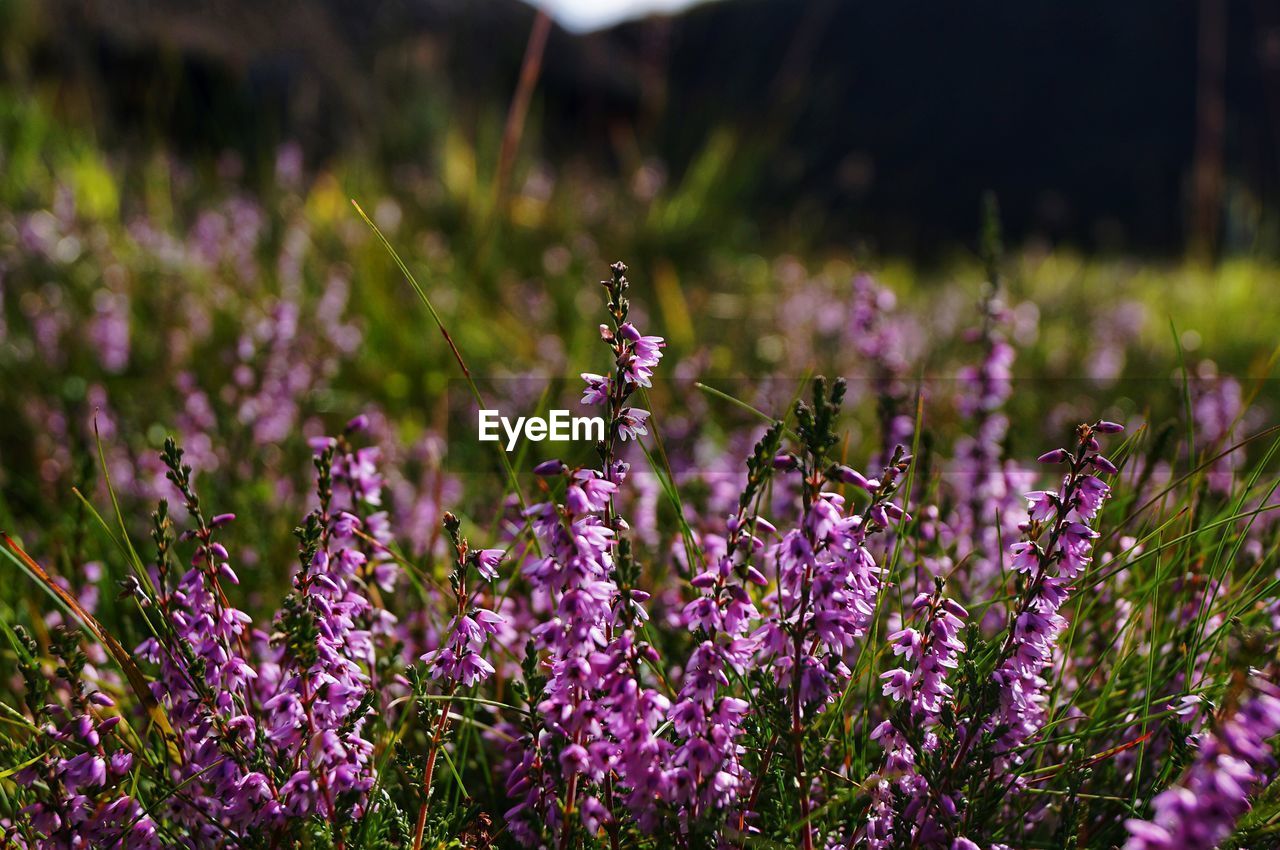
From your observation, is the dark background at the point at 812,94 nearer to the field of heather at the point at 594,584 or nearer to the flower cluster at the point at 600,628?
the field of heather at the point at 594,584

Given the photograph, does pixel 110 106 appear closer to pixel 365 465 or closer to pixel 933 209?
pixel 365 465

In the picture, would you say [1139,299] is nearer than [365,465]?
No

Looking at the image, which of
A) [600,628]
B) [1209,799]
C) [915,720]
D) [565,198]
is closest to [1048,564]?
[915,720]

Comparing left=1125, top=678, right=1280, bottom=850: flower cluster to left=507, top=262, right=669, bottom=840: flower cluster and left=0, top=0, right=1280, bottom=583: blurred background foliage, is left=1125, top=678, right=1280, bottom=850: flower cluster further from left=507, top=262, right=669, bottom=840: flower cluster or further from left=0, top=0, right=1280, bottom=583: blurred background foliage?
left=0, top=0, right=1280, bottom=583: blurred background foliage

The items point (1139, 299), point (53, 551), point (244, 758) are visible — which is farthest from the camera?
point (1139, 299)

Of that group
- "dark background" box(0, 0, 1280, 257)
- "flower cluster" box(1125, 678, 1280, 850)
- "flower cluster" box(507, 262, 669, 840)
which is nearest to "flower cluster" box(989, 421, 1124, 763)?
"flower cluster" box(1125, 678, 1280, 850)

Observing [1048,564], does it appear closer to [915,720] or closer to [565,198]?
[915,720]

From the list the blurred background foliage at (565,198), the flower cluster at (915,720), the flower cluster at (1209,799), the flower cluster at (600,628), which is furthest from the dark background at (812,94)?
the flower cluster at (1209,799)

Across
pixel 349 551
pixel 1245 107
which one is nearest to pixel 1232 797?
pixel 349 551

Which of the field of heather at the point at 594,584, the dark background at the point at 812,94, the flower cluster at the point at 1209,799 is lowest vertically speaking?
the field of heather at the point at 594,584
